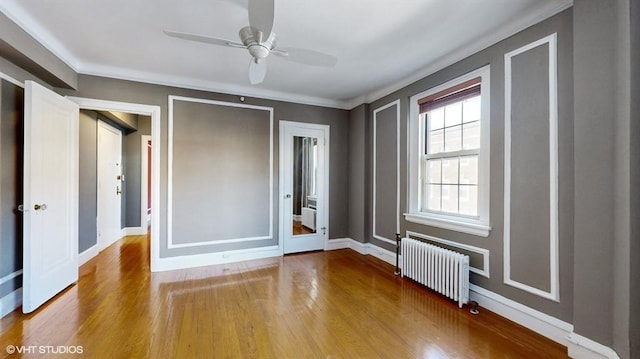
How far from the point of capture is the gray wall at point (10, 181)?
235 cm

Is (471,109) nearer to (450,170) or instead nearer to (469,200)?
(450,170)

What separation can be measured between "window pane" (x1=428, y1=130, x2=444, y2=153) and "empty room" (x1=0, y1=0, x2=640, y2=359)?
5 centimetres

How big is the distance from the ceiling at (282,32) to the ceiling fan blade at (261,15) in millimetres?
409

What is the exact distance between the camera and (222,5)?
2.04 meters

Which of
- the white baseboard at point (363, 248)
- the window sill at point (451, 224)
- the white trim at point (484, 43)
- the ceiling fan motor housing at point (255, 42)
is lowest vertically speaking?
the white baseboard at point (363, 248)

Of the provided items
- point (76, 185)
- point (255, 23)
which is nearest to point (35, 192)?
point (76, 185)

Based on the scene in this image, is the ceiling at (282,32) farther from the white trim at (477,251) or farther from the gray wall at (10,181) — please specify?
the white trim at (477,251)

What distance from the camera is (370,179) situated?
4.29 metres

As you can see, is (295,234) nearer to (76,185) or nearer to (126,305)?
(126,305)

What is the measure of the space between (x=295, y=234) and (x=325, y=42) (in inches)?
112

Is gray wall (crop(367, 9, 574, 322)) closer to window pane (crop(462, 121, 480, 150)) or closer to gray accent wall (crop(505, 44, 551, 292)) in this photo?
gray accent wall (crop(505, 44, 551, 292))

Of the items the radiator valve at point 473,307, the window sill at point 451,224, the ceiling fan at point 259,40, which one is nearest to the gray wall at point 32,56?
the ceiling fan at point 259,40

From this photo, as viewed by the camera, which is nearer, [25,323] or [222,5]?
[222,5]

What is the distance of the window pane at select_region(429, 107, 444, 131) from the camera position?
3.16 m
